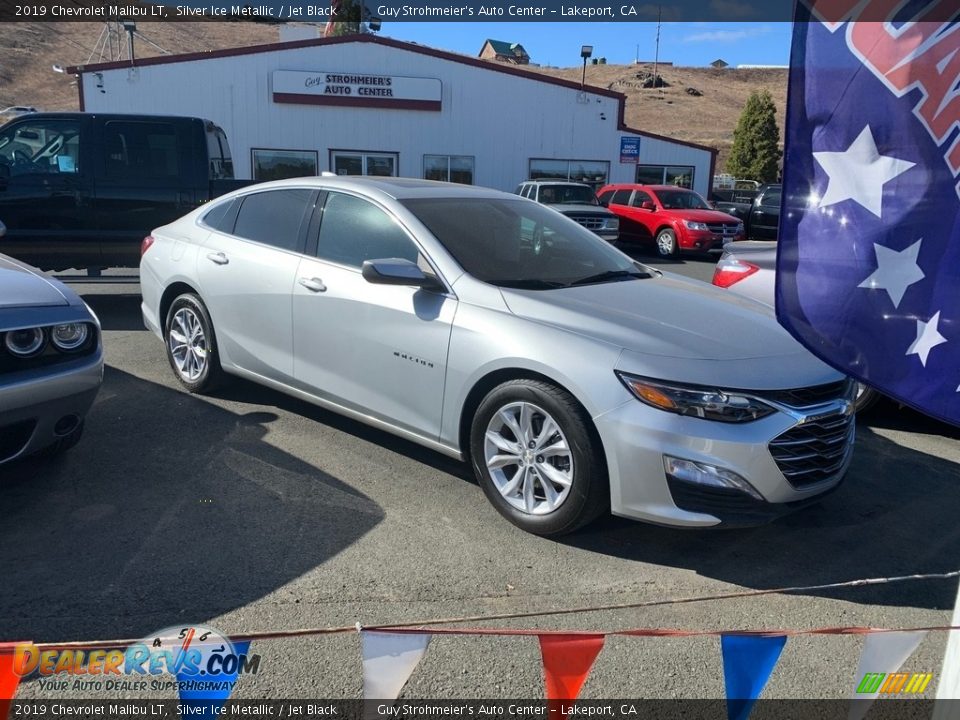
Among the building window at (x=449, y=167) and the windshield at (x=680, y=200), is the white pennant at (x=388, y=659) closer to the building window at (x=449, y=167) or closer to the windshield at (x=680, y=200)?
the windshield at (x=680, y=200)

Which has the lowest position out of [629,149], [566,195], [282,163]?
[566,195]

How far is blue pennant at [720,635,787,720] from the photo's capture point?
2062mm

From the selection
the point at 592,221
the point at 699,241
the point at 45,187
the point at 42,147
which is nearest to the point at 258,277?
the point at 45,187

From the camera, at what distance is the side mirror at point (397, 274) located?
12.9 feet

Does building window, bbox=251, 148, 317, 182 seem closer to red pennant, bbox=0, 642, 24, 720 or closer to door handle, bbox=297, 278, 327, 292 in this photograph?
door handle, bbox=297, 278, 327, 292

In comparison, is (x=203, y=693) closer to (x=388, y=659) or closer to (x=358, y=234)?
(x=388, y=659)

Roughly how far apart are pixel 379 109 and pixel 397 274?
69.4ft

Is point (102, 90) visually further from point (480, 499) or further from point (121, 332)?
point (480, 499)

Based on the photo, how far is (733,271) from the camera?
6.29m

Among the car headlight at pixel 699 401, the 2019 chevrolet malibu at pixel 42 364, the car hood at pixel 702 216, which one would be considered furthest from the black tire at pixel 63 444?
the car hood at pixel 702 216

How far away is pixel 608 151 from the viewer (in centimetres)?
2580

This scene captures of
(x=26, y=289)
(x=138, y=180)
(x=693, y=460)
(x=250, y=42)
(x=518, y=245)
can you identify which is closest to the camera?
(x=693, y=460)

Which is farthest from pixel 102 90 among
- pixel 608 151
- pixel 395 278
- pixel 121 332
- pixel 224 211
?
pixel 395 278

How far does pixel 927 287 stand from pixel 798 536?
2299mm
